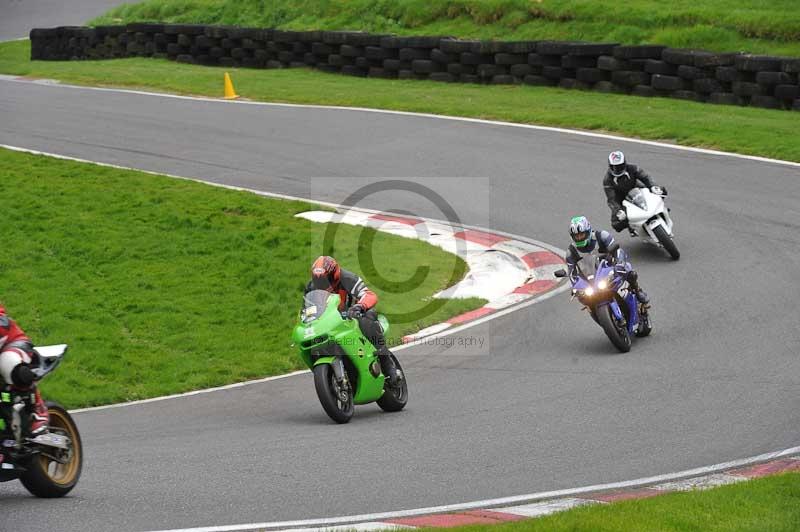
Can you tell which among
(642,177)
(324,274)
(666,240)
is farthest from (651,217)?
(324,274)

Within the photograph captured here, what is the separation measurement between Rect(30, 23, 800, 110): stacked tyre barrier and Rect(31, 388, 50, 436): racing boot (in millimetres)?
18444

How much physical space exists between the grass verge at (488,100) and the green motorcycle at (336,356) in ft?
40.0

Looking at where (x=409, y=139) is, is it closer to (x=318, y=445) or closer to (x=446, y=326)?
(x=446, y=326)

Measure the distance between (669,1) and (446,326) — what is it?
698 inches

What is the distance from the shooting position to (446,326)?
15172 mm

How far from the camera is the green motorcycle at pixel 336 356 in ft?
36.1

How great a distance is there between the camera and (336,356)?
11.1 meters

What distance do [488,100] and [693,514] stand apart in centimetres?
1968

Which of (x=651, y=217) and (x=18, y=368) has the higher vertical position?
(x=18, y=368)

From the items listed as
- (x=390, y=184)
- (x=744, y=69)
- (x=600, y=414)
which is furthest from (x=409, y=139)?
(x=600, y=414)

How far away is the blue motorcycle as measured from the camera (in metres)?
13.5

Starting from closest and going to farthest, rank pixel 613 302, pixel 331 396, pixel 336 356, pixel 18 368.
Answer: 1. pixel 18 368
2. pixel 331 396
3. pixel 336 356
4. pixel 613 302

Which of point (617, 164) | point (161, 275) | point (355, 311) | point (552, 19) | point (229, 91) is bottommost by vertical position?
point (161, 275)

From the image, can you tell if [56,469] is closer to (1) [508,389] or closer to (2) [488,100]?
(1) [508,389]
